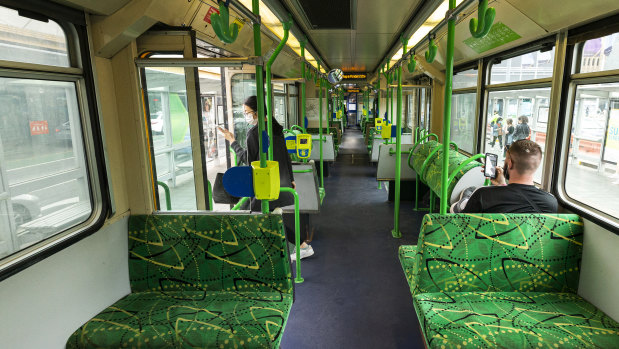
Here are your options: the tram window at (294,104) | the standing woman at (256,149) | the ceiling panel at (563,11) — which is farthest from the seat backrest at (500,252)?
the tram window at (294,104)

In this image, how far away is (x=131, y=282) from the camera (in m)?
2.47

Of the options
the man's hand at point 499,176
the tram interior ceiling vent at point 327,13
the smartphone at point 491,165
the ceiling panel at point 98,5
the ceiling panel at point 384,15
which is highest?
the ceiling panel at point 384,15

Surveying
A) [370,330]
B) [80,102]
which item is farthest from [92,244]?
[370,330]

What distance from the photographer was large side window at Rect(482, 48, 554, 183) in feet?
10.5

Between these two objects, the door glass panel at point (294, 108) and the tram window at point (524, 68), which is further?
the door glass panel at point (294, 108)

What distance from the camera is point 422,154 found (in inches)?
210

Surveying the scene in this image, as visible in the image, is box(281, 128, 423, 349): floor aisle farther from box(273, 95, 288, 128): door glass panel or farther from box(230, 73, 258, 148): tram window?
box(273, 95, 288, 128): door glass panel

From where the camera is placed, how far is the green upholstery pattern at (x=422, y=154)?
510cm

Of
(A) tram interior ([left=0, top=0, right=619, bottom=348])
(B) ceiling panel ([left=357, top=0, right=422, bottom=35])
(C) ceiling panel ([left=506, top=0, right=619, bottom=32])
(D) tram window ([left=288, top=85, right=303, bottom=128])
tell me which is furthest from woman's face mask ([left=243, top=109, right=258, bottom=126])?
(D) tram window ([left=288, top=85, right=303, bottom=128])

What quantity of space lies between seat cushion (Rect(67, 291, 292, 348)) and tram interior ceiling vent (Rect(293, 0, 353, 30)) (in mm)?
2796

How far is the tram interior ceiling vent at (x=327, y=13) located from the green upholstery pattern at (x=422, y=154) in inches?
78.7

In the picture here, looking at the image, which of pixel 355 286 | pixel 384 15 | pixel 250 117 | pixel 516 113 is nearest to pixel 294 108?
pixel 384 15

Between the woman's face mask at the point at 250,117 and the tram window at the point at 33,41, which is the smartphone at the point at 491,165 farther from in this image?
the tram window at the point at 33,41

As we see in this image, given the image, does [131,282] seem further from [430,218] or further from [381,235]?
[381,235]
